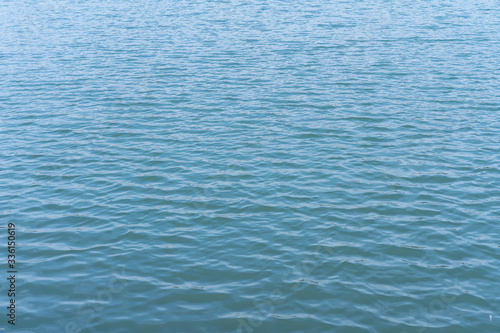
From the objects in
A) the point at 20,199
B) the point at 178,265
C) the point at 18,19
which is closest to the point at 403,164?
the point at 178,265

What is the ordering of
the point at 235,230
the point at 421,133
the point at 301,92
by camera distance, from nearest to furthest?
the point at 235,230 < the point at 421,133 < the point at 301,92

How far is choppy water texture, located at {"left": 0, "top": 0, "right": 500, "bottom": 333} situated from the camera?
52.5 feet

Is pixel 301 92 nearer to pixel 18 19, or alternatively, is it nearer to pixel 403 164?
pixel 403 164

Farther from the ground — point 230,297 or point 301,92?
point 301,92

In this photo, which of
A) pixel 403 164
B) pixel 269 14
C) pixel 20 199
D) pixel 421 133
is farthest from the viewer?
pixel 269 14

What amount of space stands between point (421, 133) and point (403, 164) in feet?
12.4

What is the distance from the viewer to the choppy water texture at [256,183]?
16000 millimetres

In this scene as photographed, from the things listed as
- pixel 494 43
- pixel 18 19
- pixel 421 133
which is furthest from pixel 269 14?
pixel 421 133

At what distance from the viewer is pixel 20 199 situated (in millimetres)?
22172

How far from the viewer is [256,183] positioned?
22812mm

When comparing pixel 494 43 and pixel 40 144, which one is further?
pixel 494 43

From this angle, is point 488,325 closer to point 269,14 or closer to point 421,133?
point 421,133

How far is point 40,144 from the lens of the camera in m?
27.2

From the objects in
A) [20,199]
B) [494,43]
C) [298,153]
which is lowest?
[20,199]
